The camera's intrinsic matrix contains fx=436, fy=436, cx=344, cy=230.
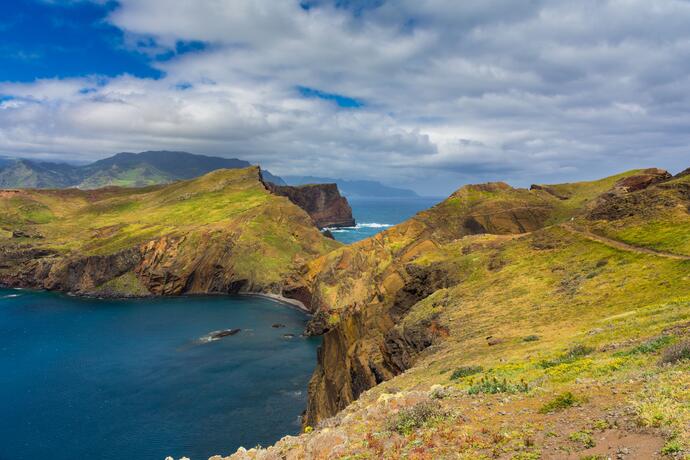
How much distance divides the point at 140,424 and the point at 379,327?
45.7 metres

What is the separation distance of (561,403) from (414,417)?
6.40 metres

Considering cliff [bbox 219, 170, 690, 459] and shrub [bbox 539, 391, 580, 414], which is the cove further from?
shrub [bbox 539, 391, 580, 414]

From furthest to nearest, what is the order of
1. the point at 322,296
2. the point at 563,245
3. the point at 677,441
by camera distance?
the point at 322,296 < the point at 563,245 < the point at 677,441

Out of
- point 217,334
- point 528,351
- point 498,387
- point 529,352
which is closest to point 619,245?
point 528,351

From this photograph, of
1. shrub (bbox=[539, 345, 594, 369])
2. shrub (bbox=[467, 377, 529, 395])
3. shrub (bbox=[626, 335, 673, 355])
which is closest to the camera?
shrub (bbox=[467, 377, 529, 395])

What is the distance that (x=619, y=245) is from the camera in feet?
172

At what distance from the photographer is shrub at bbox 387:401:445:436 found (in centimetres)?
1986

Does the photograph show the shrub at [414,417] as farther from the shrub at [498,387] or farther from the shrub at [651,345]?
the shrub at [651,345]

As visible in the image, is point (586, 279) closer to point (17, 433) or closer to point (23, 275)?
point (17, 433)

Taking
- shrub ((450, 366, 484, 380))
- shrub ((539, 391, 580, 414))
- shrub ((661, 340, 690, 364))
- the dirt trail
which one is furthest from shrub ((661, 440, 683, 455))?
the dirt trail

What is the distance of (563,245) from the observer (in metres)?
59.4

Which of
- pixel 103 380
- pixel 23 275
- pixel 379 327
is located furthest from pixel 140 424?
pixel 23 275

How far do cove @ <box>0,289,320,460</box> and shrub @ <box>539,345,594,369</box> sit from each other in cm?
5635

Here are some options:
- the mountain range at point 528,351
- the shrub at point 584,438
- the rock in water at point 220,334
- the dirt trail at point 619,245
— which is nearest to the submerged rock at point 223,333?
the rock in water at point 220,334
